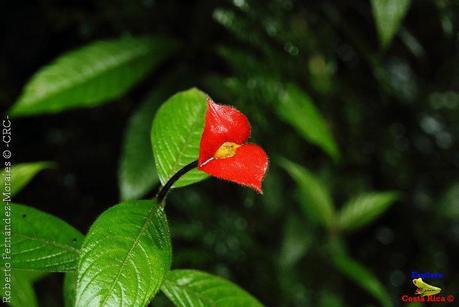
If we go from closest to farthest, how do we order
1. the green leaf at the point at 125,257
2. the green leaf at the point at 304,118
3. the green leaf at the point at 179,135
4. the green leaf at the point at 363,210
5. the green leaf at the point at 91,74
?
the green leaf at the point at 125,257, the green leaf at the point at 179,135, the green leaf at the point at 91,74, the green leaf at the point at 304,118, the green leaf at the point at 363,210

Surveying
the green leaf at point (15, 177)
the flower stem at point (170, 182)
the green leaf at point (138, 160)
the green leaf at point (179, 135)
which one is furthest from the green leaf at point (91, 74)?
the flower stem at point (170, 182)

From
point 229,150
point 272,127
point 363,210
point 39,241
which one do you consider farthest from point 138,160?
point 363,210

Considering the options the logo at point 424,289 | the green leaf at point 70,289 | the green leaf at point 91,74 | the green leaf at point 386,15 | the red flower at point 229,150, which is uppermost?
the green leaf at point 386,15

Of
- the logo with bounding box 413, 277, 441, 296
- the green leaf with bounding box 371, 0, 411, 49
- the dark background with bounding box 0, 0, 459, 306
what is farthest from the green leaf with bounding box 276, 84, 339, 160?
the logo with bounding box 413, 277, 441, 296

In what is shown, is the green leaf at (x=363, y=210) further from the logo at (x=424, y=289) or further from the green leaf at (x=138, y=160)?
the green leaf at (x=138, y=160)

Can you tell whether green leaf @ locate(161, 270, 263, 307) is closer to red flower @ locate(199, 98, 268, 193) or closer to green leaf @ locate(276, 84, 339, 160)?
red flower @ locate(199, 98, 268, 193)

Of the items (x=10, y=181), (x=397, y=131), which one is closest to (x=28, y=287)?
(x=10, y=181)
